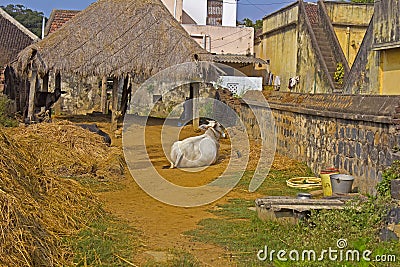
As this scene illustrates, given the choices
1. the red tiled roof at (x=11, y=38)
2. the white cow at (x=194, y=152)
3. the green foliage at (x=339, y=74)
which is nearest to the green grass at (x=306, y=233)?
the white cow at (x=194, y=152)

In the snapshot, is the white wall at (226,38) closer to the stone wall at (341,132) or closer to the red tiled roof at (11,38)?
the red tiled roof at (11,38)

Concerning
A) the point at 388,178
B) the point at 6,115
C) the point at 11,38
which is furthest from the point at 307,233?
the point at 11,38

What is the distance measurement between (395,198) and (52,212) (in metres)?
3.90

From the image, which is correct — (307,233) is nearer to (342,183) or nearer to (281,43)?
(342,183)

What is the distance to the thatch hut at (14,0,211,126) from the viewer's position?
14.9 m

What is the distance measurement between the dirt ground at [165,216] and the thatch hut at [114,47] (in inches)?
159

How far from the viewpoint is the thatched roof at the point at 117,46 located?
14.9m

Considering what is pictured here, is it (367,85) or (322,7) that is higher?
(322,7)

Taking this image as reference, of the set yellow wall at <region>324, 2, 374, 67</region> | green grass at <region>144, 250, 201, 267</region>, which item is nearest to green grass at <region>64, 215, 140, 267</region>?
green grass at <region>144, 250, 201, 267</region>

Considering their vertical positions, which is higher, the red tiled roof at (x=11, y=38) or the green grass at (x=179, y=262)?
the red tiled roof at (x=11, y=38)

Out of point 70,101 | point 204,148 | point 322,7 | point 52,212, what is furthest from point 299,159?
point 70,101

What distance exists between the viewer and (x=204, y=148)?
11.3 meters

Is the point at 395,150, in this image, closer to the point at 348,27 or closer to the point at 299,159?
the point at 299,159

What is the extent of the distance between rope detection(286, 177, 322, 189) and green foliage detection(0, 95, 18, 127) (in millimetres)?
8278
